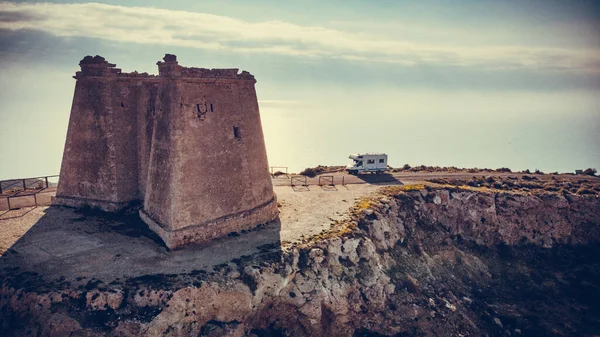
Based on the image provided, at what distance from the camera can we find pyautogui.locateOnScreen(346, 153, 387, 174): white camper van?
4228 centimetres

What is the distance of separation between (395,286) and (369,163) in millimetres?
19361

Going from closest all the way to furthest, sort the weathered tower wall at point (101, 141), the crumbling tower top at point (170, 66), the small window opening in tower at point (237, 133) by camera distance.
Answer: the crumbling tower top at point (170, 66) → the small window opening in tower at point (237, 133) → the weathered tower wall at point (101, 141)

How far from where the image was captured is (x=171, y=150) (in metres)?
22.3

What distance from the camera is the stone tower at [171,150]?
22.6 meters

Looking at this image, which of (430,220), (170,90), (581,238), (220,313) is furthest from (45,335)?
(581,238)

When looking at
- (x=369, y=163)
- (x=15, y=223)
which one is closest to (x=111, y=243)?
(x=15, y=223)

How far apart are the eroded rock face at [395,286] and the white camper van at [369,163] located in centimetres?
932

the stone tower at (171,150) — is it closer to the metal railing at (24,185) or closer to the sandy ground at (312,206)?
the sandy ground at (312,206)

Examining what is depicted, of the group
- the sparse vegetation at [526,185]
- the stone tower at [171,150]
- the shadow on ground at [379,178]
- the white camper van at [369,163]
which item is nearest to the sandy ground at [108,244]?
the stone tower at [171,150]

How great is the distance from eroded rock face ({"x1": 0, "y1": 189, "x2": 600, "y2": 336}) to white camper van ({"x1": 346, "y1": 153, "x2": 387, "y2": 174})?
932 centimetres

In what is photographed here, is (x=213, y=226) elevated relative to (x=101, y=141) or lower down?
lower down

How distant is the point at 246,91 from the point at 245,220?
8.95 meters

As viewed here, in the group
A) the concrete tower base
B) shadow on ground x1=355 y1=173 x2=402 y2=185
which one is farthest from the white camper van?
the concrete tower base

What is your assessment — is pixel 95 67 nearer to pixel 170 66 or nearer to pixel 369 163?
pixel 170 66
